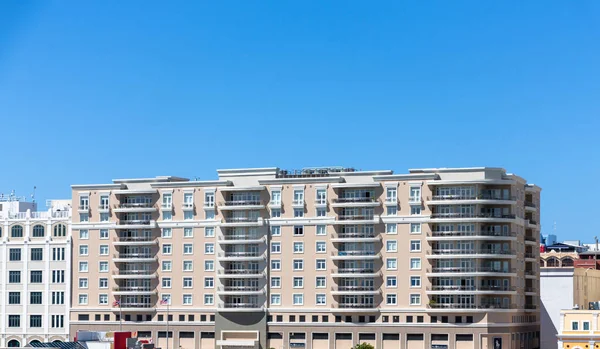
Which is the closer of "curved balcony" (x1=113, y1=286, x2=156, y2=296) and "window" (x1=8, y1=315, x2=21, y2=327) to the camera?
"curved balcony" (x1=113, y1=286, x2=156, y2=296)

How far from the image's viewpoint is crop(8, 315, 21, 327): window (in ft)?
559

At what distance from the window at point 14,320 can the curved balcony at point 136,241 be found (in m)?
20.9

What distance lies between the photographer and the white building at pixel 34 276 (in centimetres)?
16688

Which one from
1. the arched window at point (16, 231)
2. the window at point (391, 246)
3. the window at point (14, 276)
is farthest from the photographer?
the arched window at point (16, 231)

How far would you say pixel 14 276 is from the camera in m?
171

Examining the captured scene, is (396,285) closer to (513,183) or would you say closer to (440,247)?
(440,247)

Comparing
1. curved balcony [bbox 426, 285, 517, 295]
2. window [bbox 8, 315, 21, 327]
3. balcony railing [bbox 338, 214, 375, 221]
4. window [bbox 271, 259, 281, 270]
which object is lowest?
window [bbox 8, 315, 21, 327]

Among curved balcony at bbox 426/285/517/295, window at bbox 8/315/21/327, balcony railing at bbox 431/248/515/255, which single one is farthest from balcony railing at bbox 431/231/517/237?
window at bbox 8/315/21/327

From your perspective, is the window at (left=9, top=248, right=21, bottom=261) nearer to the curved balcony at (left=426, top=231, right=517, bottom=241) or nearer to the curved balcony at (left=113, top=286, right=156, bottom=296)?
the curved balcony at (left=113, top=286, right=156, bottom=296)

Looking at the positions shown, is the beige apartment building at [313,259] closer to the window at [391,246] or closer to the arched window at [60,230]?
the window at [391,246]

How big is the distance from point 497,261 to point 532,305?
1321cm

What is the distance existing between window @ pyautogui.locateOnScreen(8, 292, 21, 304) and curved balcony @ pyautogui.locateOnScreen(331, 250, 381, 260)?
48.3m

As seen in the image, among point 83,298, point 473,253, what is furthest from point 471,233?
point 83,298

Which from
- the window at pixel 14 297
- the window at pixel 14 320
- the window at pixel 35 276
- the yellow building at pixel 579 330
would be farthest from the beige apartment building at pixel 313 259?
the window at pixel 14 320
